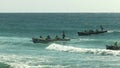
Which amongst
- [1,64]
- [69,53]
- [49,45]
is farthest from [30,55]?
[49,45]

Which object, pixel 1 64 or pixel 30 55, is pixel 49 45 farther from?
pixel 1 64

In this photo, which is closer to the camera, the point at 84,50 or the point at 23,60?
the point at 23,60

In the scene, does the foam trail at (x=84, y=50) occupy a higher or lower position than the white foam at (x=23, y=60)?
lower

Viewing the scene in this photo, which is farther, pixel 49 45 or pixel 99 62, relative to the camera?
pixel 49 45

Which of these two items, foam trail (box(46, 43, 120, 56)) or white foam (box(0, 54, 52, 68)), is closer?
white foam (box(0, 54, 52, 68))

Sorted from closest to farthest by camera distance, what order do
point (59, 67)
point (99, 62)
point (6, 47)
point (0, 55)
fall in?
point (59, 67), point (99, 62), point (0, 55), point (6, 47)

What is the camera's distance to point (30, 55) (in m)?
53.9

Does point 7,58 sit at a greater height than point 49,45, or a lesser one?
greater

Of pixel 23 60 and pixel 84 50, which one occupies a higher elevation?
pixel 23 60

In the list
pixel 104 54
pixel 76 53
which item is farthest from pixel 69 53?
pixel 104 54

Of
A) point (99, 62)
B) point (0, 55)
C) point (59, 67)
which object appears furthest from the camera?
point (0, 55)

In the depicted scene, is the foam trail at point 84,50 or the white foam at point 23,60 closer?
the white foam at point 23,60

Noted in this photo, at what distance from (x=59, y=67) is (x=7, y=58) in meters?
8.57

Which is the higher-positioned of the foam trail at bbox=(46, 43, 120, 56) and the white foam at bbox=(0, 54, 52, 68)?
the white foam at bbox=(0, 54, 52, 68)
